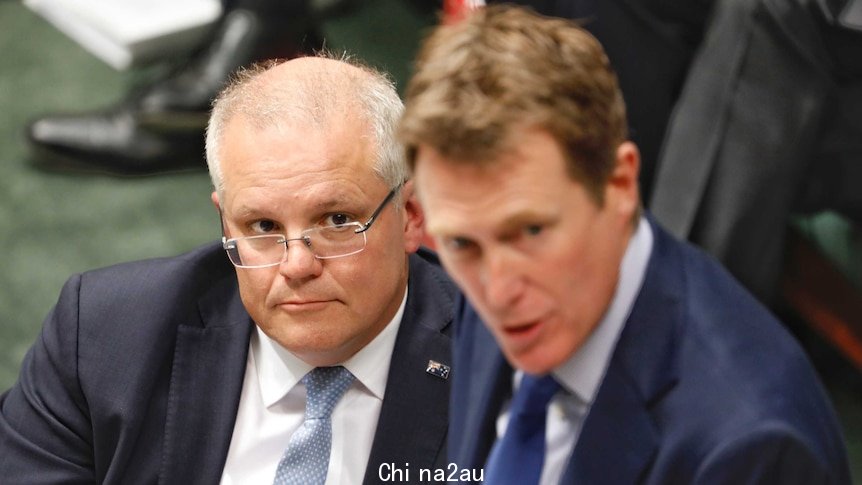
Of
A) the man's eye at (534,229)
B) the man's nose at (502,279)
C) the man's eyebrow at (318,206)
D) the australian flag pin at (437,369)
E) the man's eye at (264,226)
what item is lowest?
the australian flag pin at (437,369)

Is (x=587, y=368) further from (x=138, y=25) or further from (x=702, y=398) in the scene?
(x=138, y=25)

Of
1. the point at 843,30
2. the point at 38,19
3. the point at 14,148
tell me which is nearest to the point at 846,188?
the point at 843,30

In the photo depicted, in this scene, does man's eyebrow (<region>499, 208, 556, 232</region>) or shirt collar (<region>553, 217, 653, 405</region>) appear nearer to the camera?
man's eyebrow (<region>499, 208, 556, 232</region>)

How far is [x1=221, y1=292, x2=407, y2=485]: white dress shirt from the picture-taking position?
6.08 feet

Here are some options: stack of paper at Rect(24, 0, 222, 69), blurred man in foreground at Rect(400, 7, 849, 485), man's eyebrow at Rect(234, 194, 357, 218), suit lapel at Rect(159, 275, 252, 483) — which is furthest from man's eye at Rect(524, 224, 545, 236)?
stack of paper at Rect(24, 0, 222, 69)

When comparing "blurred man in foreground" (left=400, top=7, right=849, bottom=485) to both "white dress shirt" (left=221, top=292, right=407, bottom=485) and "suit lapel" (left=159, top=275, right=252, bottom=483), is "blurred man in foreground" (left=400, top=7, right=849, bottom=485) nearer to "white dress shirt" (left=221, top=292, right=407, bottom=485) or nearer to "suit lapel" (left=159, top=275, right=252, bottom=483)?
"white dress shirt" (left=221, top=292, right=407, bottom=485)

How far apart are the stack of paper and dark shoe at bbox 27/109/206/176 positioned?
0.26m

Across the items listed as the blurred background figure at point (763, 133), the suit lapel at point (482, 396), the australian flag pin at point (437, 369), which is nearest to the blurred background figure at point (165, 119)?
the blurred background figure at point (763, 133)

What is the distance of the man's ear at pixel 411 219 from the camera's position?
1.84 meters

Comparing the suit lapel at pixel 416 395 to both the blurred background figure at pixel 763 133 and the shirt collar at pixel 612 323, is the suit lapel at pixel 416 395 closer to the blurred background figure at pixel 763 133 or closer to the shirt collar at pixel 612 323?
the shirt collar at pixel 612 323

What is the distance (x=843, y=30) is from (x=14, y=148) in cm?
251

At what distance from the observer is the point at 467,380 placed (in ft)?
5.18

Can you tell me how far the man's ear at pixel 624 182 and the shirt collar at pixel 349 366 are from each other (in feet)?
2.35

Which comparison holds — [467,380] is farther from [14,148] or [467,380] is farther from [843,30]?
[14,148]
